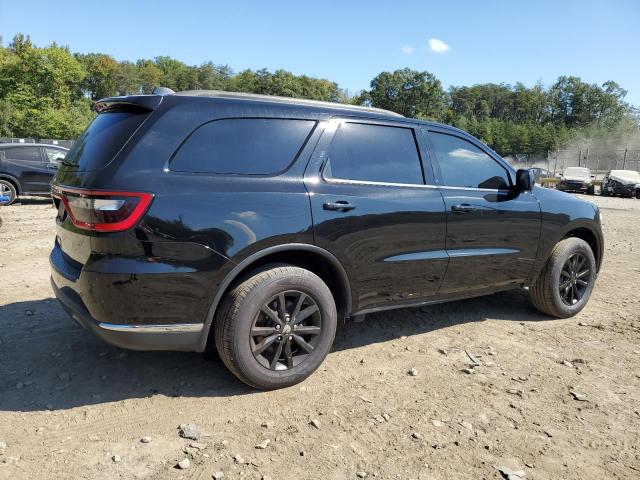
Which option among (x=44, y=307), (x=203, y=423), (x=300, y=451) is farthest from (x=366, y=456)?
(x=44, y=307)

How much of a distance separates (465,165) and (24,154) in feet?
39.7

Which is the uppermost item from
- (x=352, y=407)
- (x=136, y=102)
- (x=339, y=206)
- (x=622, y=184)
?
(x=136, y=102)

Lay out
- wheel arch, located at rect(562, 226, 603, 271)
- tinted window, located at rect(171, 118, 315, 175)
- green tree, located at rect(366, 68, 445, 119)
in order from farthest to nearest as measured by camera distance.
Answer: green tree, located at rect(366, 68, 445, 119) → wheel arch, located at rect(562, 226, 603, 271) → tinted window, located at rect(171, 118, 315, 175)

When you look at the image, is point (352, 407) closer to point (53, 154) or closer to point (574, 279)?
point (574, 279)

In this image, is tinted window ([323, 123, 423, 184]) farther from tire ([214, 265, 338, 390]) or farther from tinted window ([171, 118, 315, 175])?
tire ([214, 265, 338, 390])

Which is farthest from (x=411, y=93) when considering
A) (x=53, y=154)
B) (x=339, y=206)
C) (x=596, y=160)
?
(x=339, y=206)

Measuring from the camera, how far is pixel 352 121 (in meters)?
3.50

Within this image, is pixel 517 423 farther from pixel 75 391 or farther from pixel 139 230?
pixel 75 391

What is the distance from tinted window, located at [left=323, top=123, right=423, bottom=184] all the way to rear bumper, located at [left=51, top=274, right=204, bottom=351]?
1.32 m

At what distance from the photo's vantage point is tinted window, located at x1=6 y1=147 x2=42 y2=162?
12.4 meters

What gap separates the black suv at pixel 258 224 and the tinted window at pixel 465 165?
17 millimetres

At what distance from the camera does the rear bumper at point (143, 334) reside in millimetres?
2738

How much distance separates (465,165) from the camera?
4.12 metres

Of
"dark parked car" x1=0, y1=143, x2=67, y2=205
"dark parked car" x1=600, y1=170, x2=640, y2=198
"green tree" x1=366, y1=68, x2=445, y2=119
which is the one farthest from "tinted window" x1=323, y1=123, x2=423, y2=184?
"green tree" x1=366, y1=68, x2=445, y2=119
